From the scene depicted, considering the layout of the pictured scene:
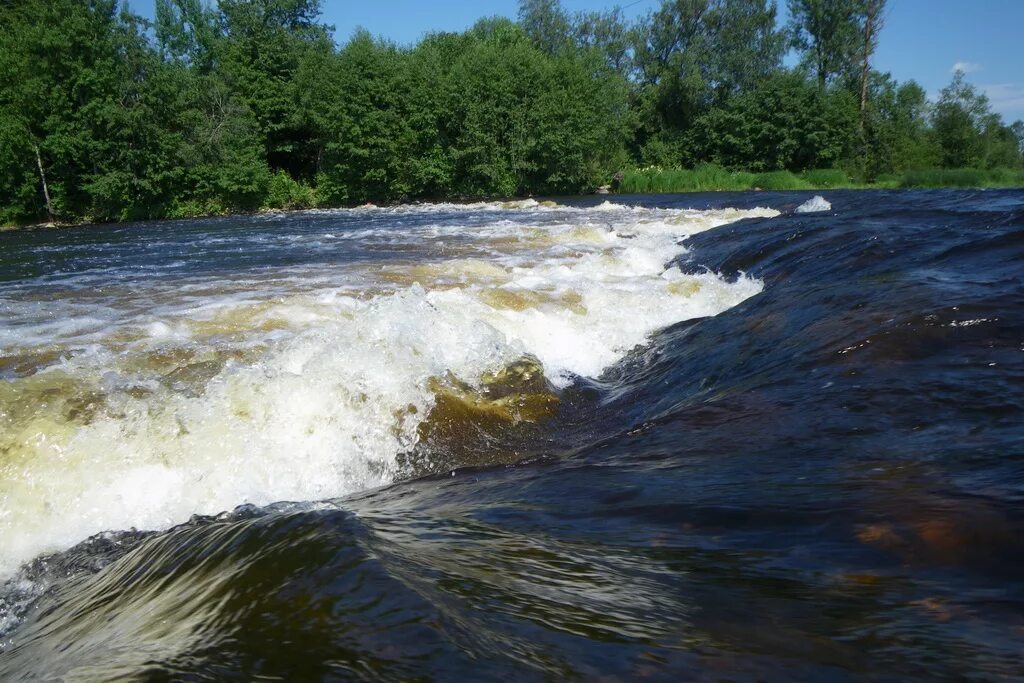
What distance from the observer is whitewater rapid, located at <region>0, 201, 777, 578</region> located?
4.12m

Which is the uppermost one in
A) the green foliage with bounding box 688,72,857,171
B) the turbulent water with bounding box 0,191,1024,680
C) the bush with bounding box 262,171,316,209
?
the green foliage with bounding box 688,72,857,171

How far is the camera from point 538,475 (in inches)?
147

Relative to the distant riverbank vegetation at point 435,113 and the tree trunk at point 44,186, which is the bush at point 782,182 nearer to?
the distant riverbank vegetation at point 435,113

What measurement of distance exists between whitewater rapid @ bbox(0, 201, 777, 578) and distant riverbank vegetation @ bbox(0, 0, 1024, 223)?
2543 cm

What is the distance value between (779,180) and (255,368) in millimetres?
34863

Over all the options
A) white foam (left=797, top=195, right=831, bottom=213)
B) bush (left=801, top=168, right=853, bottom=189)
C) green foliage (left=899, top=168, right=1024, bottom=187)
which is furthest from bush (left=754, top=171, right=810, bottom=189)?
white foam (left=797, top=195, right=831, bottom=213)

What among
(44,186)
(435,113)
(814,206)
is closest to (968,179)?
(814,206)

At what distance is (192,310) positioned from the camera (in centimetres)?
794

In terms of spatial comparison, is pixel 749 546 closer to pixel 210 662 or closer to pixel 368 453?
pixel 210 662

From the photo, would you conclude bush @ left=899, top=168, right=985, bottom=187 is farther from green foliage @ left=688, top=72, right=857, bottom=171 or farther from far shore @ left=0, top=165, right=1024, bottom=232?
green foliage @ left=688, top=72, right=857, bottom=171

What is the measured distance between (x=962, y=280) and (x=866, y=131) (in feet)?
148

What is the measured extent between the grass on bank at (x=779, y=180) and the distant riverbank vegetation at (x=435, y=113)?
119 millimetres

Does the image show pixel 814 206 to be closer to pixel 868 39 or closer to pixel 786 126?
pixel 786 126

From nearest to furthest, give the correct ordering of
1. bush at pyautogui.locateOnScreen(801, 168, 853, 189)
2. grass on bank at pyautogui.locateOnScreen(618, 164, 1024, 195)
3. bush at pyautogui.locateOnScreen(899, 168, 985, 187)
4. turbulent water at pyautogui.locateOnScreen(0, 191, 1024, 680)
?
turbulent water at pyautogui.locateOnScreen(0, 191, 1024, 680)
bush at pyautogui.locateOnScreen(899, 168, 985, 187)
grass on bank at pyautogui.locateOnScreen(618, 164, 1024, 195)
bush at pyautogui.locateOnScreen(801, 168, 853, 189)
